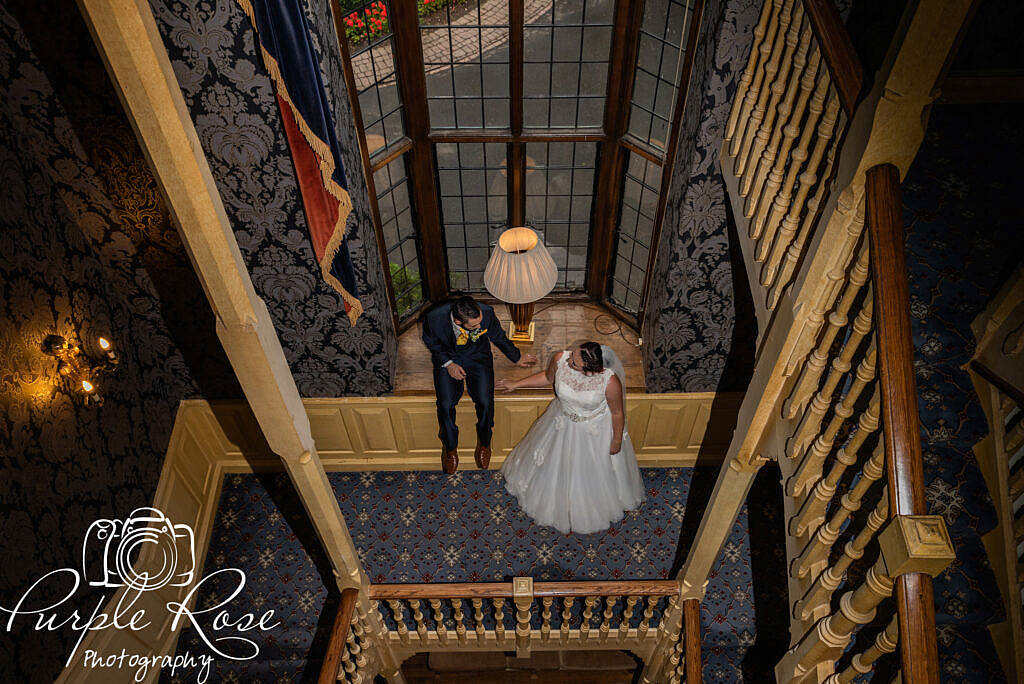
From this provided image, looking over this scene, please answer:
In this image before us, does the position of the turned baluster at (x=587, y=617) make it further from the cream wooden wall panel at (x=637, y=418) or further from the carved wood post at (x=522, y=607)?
the cream wooden wall panel at (x=637, y=418)

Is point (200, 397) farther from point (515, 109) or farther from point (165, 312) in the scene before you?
point (515, 109)

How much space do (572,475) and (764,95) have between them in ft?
9.40

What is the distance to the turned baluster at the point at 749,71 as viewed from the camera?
321cm

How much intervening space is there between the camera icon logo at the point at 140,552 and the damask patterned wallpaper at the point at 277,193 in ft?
4.28

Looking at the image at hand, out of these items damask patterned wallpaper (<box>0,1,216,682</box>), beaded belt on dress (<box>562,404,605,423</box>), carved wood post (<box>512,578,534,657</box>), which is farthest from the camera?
beaded belt on dress (<box>562,404,605,423</box>)

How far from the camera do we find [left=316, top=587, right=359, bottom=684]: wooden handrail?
3.76 m

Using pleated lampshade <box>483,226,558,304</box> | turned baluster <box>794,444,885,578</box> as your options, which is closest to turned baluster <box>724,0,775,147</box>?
pleated lampshade <box>483,226,558,304</box>

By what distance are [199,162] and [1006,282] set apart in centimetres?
287

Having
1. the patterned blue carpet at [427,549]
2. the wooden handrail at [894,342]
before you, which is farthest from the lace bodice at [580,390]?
the wooden handrail at [894,342]

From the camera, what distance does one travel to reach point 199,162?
2012 millimetres

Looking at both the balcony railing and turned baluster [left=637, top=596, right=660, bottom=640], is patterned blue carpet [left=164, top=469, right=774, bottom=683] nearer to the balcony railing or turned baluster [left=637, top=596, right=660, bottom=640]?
the balcony railing

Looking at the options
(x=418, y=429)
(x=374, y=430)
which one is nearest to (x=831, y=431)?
(x=418, y=429)

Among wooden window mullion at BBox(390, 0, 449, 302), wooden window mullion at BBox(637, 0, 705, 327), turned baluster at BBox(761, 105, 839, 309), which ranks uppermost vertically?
wooden window mullion at BBox(390, 0, 449, 302)

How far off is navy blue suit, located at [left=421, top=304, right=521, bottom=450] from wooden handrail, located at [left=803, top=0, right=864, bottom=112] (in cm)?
253
